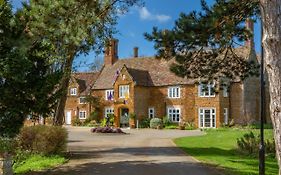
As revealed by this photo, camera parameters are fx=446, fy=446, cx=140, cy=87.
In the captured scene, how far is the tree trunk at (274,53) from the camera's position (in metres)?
9.60

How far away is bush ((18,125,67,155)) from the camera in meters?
20.3

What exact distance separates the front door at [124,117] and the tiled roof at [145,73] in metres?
4.13

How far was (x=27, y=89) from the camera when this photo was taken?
14.9 metres

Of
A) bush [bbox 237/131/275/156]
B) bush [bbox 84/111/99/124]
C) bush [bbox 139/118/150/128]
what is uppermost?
bush [bbox 84/111/99/124]

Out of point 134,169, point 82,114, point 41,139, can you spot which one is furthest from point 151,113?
point 134,169

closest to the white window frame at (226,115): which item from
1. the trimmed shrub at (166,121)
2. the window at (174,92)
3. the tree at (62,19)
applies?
the window at (174,92)

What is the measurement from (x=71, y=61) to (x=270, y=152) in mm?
11124

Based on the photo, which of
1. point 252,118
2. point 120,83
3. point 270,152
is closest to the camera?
point 270,152

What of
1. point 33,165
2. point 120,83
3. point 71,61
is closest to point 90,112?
point 120,83

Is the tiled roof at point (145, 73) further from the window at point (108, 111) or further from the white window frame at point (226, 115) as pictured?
the white window frame at point (226, 115)

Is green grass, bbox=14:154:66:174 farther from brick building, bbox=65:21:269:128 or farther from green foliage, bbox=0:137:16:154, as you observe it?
brick building, bbox=65:21:269:128

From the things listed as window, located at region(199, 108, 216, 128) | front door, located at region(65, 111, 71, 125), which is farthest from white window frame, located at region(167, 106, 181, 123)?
front door, located at region(65, 111, 71, 125)

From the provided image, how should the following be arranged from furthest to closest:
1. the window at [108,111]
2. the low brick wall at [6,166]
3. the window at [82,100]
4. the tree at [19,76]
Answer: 1. the window at [82,100]
2. the window at [108,111]
3. the tree at [19,76]
4. the low brick wall at [6,166]

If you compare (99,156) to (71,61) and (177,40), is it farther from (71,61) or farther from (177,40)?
(177,40)
